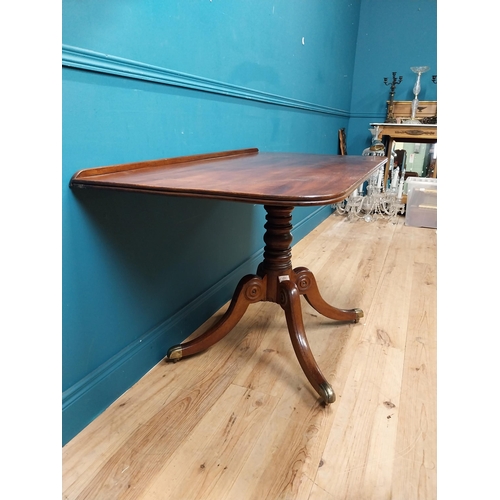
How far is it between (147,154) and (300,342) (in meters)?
0.70

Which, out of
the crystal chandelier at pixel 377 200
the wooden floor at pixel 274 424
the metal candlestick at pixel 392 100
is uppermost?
the metal candlestick at pixel 392 100

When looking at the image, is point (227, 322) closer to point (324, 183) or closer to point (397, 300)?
point (324, 183)

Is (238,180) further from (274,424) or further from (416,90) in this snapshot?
(416,90)

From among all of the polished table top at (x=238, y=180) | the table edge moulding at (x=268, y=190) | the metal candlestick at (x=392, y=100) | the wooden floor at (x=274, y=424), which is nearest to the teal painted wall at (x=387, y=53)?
the metal candlestick at (x=392, y=100)

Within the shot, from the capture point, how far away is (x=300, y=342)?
48.1 inches

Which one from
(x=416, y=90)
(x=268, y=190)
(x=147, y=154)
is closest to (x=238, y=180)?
(x=268, y=190)

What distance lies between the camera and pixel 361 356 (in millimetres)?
1383

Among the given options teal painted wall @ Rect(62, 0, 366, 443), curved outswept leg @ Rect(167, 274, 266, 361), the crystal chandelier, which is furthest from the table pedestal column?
→ the crystal chandelier

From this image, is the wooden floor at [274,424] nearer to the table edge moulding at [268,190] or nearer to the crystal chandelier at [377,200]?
the table edge moulding at [268,190]

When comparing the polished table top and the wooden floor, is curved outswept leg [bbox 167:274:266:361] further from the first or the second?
the polished table top

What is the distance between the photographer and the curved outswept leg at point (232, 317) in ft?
4.30

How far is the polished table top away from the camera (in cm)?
76

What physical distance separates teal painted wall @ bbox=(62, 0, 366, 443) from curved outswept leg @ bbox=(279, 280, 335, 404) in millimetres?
359
